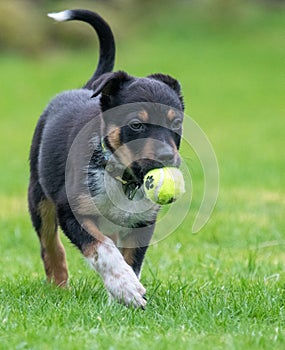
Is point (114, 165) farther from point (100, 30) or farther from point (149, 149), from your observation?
point (100, 30)

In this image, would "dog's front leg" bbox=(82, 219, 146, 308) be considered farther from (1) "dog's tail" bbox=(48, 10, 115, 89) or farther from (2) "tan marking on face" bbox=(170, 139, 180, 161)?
(1) "dog's tail" bbox=(48, 10, 115, 89)

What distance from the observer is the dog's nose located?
14.6ft

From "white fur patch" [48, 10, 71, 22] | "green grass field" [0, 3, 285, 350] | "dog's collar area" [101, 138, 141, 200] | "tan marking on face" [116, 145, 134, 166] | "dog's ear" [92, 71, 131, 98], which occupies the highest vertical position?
"white fur patch" [48, 10, 71, 22]

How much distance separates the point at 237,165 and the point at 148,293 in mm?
8241

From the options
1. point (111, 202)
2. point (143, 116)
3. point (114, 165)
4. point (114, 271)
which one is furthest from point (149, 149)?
point (114, 271)

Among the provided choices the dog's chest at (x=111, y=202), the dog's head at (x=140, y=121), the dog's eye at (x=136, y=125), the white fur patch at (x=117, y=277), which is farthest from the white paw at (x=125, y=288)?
the dog's eye at (x=136, y=125)

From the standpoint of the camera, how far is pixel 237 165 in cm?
1298

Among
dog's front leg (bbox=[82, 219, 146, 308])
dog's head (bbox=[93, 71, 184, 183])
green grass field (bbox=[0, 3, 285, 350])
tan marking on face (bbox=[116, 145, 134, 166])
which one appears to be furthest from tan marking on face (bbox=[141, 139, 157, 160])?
green grass field (bbox=[0, 3, 285, 350])

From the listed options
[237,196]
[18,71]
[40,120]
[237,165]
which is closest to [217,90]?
[18,71]

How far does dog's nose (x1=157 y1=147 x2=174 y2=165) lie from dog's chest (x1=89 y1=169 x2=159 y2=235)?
37 cm

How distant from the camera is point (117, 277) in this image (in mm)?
4508

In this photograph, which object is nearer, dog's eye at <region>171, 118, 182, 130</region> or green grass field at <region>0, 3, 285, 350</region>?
green grass field at <region>0, 3, 285, 350</region>

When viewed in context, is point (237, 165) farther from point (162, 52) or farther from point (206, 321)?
point (162, 52)

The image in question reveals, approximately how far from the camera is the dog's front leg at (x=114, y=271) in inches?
175
